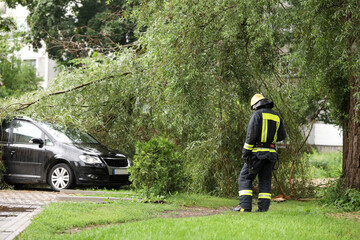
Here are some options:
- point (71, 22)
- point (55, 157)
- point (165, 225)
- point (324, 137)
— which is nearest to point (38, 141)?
point (55, 157)

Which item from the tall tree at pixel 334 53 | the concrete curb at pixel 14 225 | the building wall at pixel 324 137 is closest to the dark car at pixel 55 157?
the concrete curb at pixel 14 225

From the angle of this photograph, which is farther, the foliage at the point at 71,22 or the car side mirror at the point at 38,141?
the foliage at the point at 71,22

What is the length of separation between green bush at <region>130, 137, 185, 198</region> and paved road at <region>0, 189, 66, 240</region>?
166 centimetres

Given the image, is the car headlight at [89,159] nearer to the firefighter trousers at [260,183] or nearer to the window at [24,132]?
the window at [24,132]

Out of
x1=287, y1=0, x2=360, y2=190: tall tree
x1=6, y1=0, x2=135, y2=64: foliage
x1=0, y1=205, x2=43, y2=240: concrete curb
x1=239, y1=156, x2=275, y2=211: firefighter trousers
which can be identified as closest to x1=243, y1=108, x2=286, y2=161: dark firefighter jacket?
x1=239, y1=156, x2=275, y2=211: firefighter trousers

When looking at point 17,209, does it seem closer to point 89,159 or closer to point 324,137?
point 89,159

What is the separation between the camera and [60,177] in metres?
11.8

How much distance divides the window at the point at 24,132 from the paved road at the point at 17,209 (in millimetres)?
1541

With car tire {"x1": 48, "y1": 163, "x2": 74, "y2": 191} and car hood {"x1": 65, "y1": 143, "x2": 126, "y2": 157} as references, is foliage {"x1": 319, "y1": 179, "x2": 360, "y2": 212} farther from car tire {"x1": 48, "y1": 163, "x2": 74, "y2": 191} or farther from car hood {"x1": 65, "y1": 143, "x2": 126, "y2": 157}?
car tire {"x1": 48, "y1": 163, "x2": 74, "y2": 191}

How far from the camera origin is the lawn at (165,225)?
582cm

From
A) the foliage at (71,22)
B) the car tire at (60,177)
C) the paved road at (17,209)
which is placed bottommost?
the paved road at (17,209)

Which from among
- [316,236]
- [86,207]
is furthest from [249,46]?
[316,236]

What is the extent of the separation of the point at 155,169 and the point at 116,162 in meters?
2.50

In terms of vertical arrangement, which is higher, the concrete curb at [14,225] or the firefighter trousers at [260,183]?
the firefighter trousers at [260,183]
